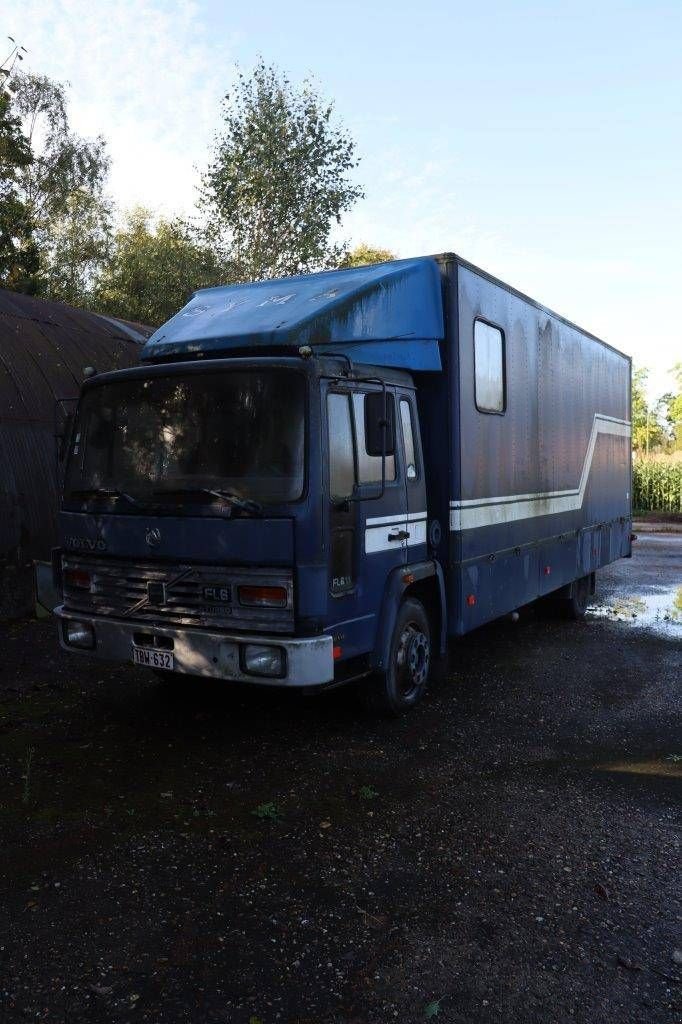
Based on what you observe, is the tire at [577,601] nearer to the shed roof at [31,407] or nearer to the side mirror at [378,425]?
the side mirror at [378,425]

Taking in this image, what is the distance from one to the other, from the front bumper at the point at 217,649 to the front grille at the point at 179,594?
0.26 ft

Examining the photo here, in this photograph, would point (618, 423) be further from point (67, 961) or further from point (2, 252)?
point (2, 252)

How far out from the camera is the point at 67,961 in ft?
10.9

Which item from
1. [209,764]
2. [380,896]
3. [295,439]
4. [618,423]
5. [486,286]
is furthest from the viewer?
[618,423]

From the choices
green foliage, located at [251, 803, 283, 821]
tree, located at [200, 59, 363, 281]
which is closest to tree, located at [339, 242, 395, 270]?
tree, located at [200, 59, 363, 281]

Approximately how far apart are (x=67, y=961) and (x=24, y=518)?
26.9 feet

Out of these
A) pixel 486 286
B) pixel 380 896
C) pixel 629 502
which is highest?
pixel 486 286

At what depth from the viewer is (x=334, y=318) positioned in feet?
18.7

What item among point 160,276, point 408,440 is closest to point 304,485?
point 408,440

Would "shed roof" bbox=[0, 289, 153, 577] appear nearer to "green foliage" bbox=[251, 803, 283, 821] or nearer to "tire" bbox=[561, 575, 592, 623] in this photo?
"green foliage" bbox=[251, 803, 283, 821]

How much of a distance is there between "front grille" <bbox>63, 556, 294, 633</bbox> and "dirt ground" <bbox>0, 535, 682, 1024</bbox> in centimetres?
104

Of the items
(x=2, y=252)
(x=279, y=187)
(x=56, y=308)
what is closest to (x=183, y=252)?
(x=279, y=187)

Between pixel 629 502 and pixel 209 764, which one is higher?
pixel 629 502

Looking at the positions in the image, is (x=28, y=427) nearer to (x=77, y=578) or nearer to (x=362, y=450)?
(x=77, y=578)
